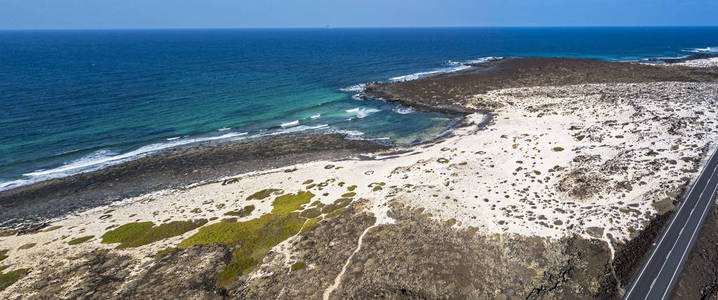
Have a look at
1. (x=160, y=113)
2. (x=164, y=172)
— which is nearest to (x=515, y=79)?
(x=164, y=172)

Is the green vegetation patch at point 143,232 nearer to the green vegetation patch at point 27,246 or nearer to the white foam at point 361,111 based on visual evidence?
the green vegetation patch at point 27,246

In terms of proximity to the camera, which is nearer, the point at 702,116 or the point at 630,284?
the point at 630,284

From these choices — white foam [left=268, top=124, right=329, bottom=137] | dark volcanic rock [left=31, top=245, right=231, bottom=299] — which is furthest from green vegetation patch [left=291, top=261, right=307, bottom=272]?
white foam [left=268, top=124, right=329, bottom=137]

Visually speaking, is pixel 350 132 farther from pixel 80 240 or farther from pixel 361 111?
pixel 80 240

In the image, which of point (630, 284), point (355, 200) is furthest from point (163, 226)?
point (630, 284)

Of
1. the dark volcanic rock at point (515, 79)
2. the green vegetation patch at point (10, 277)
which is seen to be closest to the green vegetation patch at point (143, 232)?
the green vegetation patch at point (10, 277)

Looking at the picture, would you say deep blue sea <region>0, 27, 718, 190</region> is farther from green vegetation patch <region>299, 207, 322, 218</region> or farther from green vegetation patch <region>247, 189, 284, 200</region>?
green vegetation patch <region>299, 207, 322, 218</region>

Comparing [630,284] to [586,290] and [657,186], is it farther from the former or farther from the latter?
[657,186]
